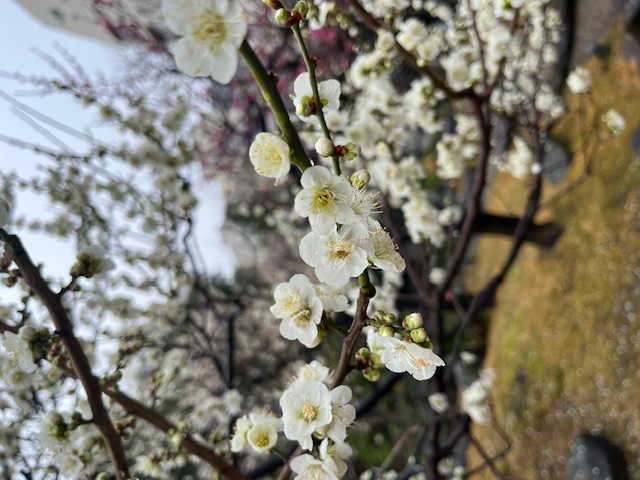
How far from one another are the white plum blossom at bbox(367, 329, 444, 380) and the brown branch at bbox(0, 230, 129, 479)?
0.61 m

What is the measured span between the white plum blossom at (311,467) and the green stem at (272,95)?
0.47 m

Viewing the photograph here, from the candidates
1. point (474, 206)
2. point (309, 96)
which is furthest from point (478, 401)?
point (309, 96)

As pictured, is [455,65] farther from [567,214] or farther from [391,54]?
[567,214]

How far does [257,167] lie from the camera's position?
2.23ft

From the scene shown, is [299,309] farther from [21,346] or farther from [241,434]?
[21,346]

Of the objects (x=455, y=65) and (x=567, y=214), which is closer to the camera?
(x=455, y=65)

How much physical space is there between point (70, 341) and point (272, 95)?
0.67m

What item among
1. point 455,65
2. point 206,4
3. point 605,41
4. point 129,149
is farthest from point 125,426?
point 605,41

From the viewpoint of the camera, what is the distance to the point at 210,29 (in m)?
0.59

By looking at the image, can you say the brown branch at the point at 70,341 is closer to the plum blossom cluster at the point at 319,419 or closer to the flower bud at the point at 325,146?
the plum blossom cluster at the point at 319,419

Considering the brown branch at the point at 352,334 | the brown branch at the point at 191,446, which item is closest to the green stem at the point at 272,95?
the brown branch at the point at 352,334

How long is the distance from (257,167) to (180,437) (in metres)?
0.69

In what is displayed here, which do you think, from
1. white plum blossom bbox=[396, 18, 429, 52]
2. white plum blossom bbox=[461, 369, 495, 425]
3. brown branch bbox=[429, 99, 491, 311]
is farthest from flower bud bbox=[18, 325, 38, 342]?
white plum blossom bbox=[461, 369, 495, 425]

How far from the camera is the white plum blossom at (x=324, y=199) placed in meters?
0.63
